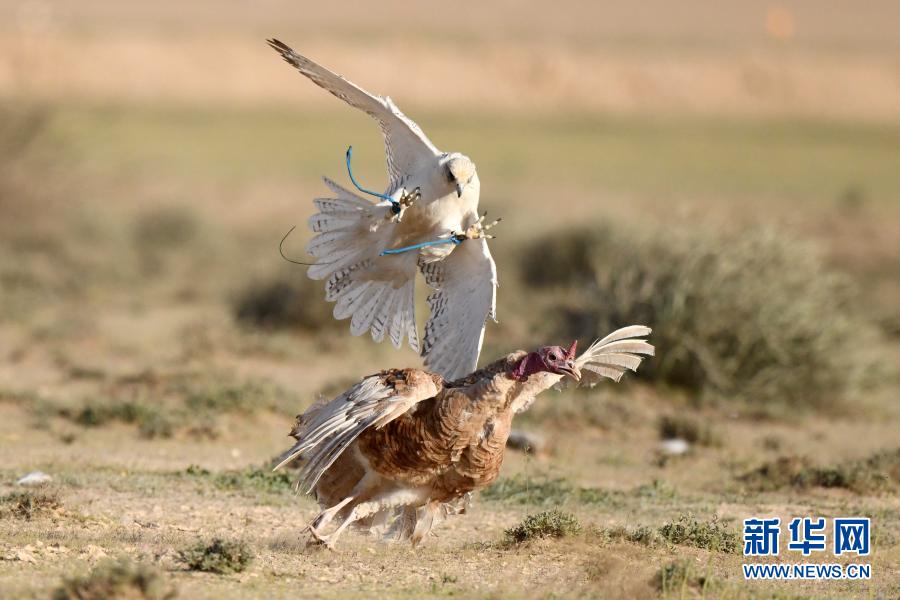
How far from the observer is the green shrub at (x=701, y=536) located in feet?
24.9

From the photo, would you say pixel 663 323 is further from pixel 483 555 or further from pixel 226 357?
pixel 483 555

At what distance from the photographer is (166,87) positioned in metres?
63.1

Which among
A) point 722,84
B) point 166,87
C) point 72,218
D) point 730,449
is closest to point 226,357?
point 730,449

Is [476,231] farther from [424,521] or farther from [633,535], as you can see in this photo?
[633,535]

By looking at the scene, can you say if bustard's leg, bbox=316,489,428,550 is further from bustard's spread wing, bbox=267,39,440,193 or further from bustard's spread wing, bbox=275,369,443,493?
bustard's spread wing, bbox=267,39,440,193

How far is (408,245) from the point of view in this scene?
8.38 metres

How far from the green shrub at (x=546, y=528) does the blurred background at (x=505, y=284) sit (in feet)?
3.93

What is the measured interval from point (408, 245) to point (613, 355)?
1.81 metres

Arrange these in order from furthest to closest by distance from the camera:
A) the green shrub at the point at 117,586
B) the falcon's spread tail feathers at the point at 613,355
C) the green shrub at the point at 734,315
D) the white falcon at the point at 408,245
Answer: the green shrub at the point at 734,315
the white falcon at the point at 408,245
the falcon's spread tail feathers at the point at 613,355
the green shrub at the point at 117,586

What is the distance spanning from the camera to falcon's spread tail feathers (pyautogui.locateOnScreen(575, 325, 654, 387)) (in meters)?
7.01

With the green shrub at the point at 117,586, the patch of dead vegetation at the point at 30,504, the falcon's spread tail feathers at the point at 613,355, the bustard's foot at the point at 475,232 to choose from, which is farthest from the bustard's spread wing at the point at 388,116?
the green shrub at the point at 117,586

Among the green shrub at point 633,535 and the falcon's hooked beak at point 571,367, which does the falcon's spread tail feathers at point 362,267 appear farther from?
the falcon's hooked beak at point 571,367

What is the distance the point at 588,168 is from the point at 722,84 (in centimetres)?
2973

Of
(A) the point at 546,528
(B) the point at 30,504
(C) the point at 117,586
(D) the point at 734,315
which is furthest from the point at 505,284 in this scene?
(C) the point at 117,586
